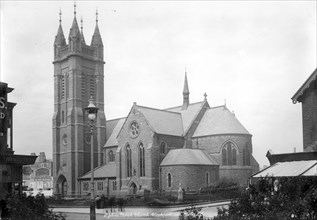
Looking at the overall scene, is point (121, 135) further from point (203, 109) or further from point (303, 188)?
point (303, 188)

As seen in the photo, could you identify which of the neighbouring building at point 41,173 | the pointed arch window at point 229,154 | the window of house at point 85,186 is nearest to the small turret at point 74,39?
the window of house at point 85,186

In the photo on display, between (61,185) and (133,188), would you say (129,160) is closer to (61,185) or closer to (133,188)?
(133,188)

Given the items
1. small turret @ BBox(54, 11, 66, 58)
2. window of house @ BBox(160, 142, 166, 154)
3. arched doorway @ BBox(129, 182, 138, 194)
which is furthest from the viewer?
small turret @ BBox(54, 11, 66, 58)

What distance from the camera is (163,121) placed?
61.6m

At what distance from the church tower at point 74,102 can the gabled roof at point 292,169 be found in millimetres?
45887

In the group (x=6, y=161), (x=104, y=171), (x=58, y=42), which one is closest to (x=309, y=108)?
(x=6, y=161)

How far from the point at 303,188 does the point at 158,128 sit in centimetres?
4204

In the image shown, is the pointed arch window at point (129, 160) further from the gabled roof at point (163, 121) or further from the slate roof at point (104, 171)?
the gabled roof at point (163, 121)

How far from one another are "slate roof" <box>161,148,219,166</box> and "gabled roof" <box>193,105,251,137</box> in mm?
3448

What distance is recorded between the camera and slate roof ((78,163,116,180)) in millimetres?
64250

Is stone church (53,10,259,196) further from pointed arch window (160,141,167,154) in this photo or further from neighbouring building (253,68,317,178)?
neighbouring building (253,68,317,178)

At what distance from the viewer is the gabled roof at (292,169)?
67.3 ft

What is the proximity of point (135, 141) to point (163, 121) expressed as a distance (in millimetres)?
4809

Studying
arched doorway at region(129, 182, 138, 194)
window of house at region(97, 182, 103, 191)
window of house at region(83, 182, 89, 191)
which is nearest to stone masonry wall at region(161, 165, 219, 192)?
arched doorway at region(129, 182, 138, 194)
